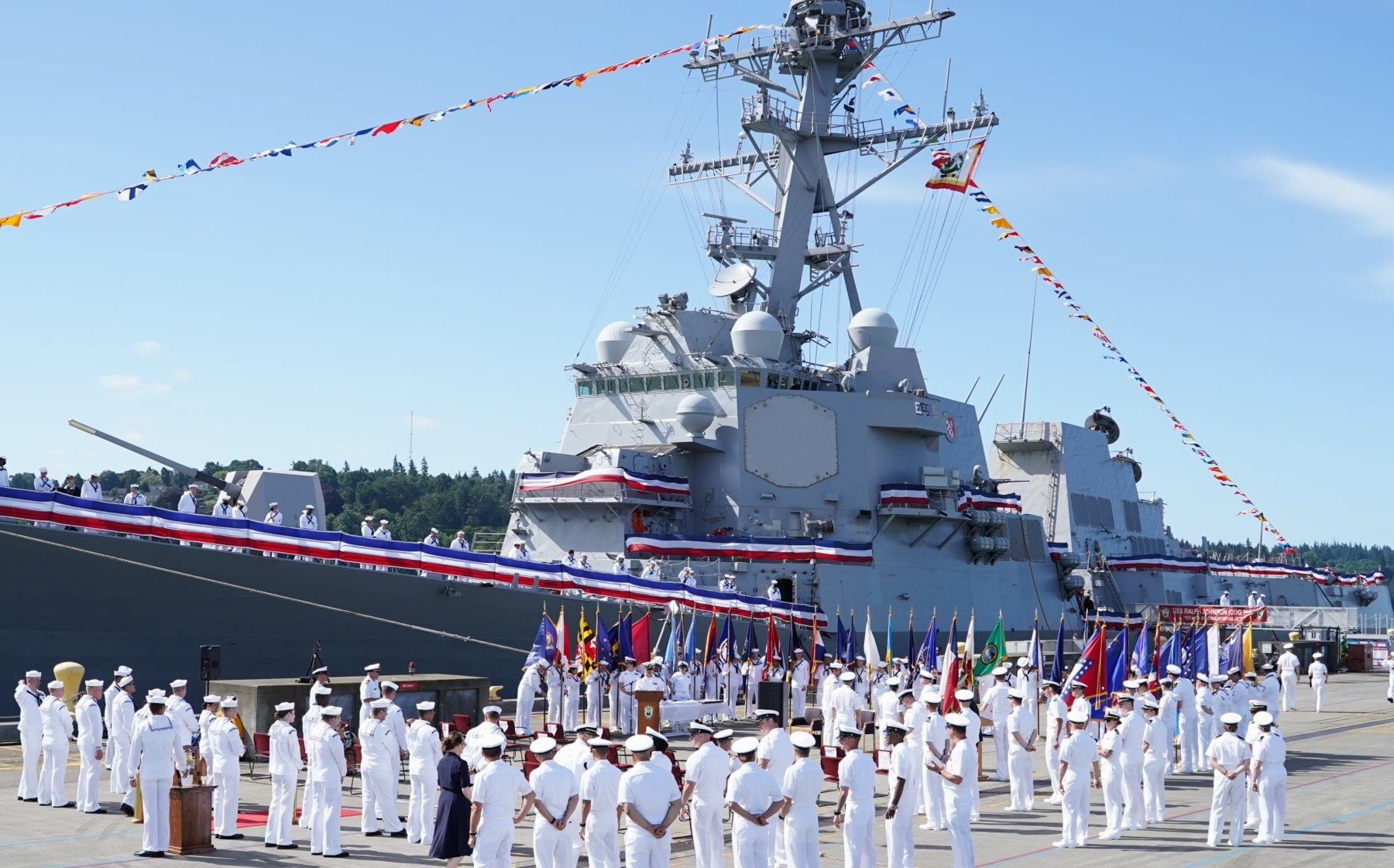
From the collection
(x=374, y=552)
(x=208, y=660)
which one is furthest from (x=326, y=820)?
(x=374, y=552)

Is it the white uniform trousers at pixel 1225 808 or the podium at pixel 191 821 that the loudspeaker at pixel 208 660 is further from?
the white uniform trousers at pixel 1225 808

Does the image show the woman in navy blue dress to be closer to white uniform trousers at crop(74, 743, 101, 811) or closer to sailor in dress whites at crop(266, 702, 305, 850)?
sailor in dress whites at crop(266, 702, 305, 850)

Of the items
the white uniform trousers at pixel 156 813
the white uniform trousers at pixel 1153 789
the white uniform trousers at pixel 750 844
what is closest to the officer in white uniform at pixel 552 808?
the white uniform trousers at pixel 750 844

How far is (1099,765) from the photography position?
479 inches

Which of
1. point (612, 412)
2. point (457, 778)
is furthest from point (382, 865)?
point (612, 412)

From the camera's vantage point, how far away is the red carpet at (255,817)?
11.3m

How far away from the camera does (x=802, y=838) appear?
348 inches

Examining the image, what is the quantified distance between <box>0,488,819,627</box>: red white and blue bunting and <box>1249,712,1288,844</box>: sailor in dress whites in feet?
29.5

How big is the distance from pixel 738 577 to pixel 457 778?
44.8 ft

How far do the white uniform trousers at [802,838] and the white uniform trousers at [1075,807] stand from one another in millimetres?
2986

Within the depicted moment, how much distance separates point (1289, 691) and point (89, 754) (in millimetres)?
20968

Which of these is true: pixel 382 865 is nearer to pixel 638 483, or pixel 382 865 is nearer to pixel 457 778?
pixel 457 778

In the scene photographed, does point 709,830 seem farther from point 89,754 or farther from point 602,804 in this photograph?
point 89,754

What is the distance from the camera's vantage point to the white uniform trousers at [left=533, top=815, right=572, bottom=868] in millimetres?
8227
